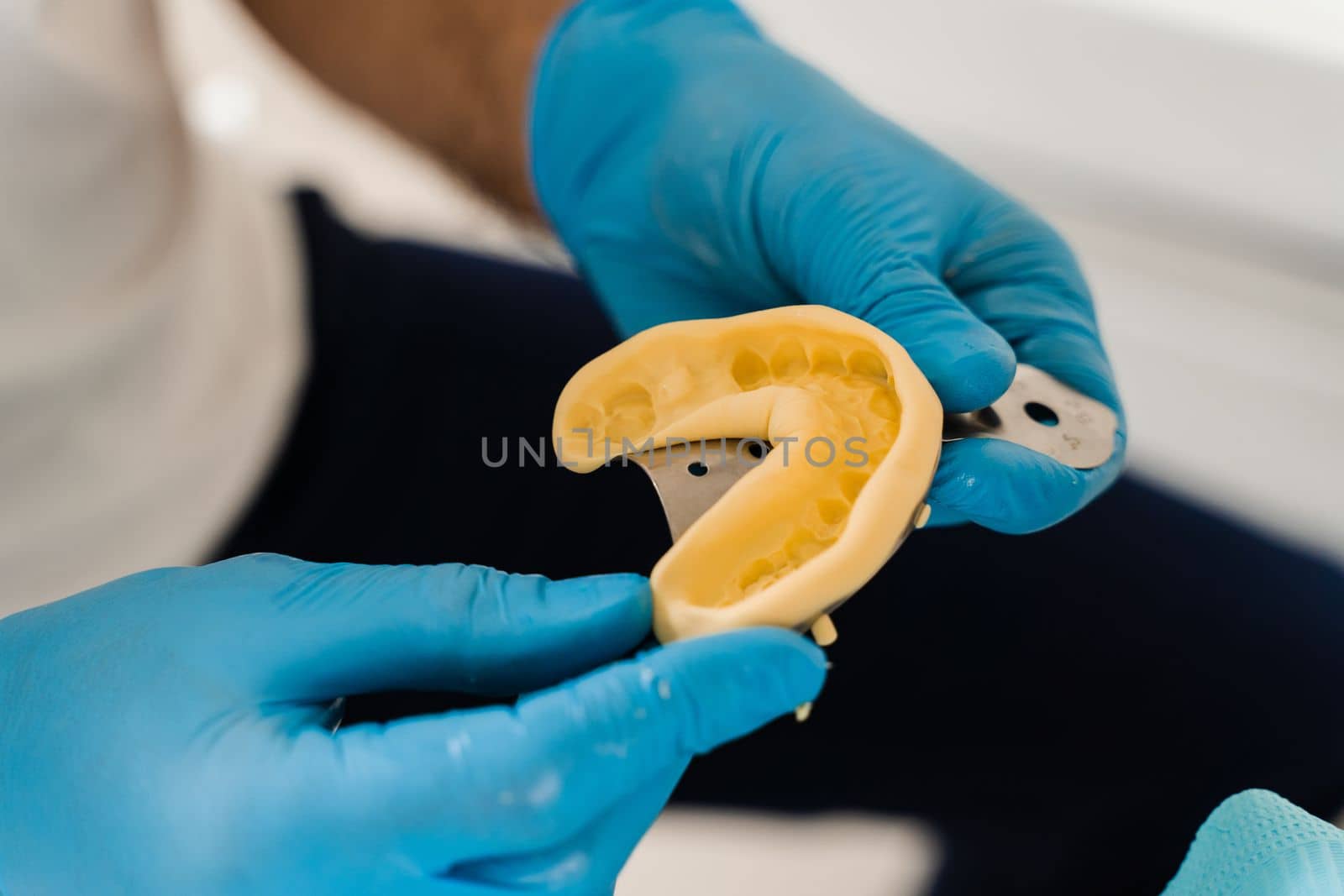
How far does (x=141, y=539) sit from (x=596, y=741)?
2.09 ft

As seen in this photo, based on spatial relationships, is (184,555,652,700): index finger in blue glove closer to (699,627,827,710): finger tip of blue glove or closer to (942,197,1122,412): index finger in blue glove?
(699,627,827,710): finger tip of blue glove

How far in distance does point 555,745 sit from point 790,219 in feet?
1.71

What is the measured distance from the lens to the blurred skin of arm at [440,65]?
1.29 m

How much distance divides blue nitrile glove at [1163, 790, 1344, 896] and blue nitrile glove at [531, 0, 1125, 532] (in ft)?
0.73

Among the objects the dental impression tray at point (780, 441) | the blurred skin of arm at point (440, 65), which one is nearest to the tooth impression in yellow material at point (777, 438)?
the dental impression tray at point (780, 441)

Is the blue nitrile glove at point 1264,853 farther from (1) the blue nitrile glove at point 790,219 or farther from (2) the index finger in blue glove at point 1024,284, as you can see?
(2) the index finger in blue glove at point 1024,284

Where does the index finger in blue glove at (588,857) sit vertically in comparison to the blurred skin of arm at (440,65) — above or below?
below

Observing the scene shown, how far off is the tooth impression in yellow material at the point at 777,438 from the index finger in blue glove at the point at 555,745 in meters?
0.04

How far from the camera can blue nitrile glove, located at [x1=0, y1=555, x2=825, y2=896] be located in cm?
55

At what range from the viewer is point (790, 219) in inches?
35.1

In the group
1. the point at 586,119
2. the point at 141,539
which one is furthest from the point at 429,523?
the point at 586,119

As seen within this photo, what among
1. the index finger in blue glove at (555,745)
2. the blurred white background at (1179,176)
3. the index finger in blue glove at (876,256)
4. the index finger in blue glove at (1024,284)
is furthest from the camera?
the blurred white background at (1179,176)

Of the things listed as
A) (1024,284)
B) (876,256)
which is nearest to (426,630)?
(876,256)

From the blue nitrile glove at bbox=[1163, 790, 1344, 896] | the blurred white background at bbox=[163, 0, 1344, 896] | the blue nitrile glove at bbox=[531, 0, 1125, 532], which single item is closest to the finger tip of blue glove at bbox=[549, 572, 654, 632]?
the blue nitrile glove at bbox=[531, 0, 1125, 532]
